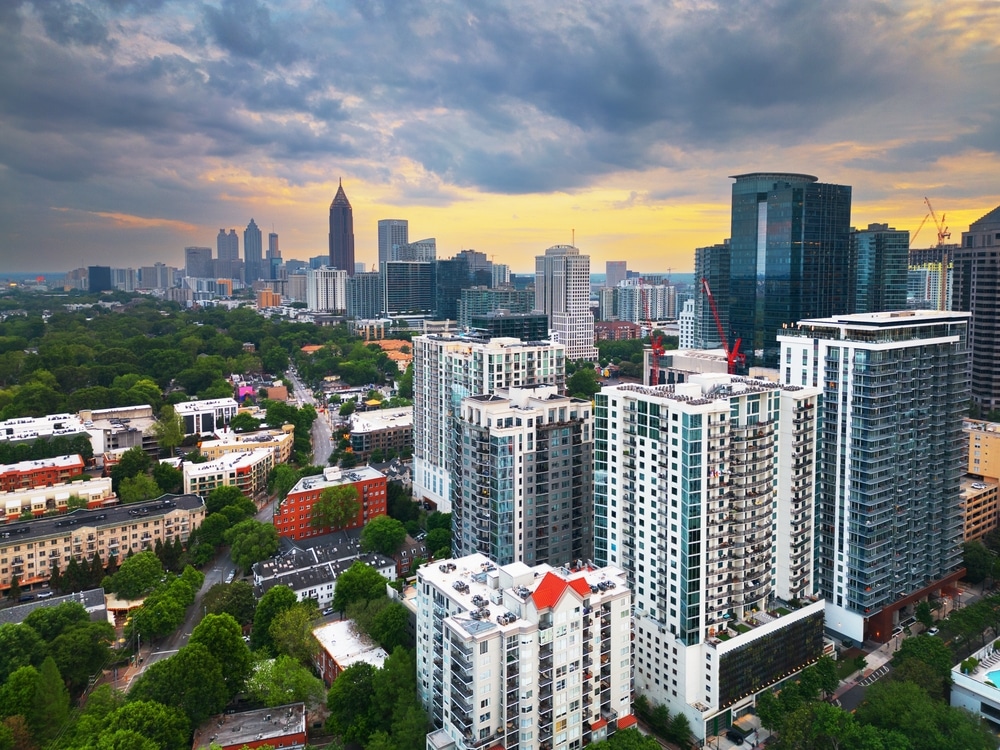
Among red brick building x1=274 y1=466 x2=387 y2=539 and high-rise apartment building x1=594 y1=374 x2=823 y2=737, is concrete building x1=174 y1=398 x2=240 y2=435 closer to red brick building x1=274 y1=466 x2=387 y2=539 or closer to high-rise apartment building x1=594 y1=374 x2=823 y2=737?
red brick building x1=274 y1=466 x2=387 y2=539

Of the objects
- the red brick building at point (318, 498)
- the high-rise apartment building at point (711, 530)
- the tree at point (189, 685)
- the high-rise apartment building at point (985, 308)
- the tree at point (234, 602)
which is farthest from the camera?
the high-rise apartment building at point (985, 308)

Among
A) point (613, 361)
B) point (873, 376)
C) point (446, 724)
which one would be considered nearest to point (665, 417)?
point (873, 376)

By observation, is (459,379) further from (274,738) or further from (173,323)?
(173,323)

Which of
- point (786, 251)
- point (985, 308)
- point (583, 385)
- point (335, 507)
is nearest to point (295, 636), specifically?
point (335, 507)

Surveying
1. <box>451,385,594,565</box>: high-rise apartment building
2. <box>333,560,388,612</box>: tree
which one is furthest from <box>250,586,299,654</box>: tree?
<box>451,385,594,565</box>: high-rise apartment building

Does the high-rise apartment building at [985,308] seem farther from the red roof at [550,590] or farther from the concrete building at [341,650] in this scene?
the concrete building at [341,650]

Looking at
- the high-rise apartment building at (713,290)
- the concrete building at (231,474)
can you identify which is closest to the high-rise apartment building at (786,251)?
the high-rise apartment building at (713,290)
